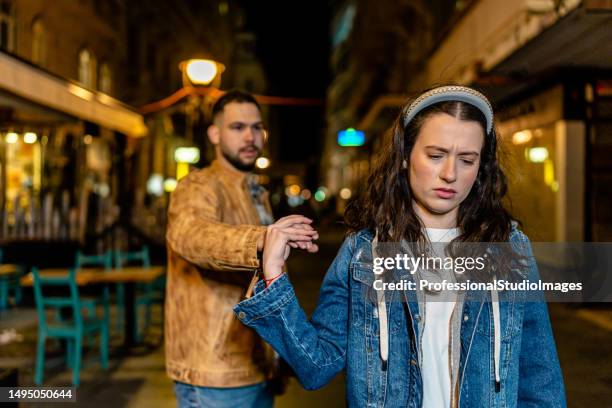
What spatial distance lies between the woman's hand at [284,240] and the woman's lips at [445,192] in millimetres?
319

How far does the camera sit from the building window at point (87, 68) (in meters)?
18.0

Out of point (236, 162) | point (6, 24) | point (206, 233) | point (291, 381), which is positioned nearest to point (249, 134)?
point (236, 162)

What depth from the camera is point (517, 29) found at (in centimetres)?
898

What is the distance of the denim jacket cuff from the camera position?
163cm

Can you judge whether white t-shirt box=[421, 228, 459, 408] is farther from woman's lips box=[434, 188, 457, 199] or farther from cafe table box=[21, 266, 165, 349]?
cafe table box=[21, 266, 165, 349]

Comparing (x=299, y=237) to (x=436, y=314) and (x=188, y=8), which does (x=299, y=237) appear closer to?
(x=436, y=314)

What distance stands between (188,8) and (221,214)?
28.7 meters

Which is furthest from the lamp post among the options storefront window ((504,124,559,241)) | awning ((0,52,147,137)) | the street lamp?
storefront window ((504,124,559,241))

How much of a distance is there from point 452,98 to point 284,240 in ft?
1.79

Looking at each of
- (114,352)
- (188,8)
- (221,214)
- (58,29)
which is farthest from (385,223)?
(188,8)

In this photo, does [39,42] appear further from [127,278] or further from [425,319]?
[425,319]

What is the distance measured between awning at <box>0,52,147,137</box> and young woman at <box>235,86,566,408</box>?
676 cm

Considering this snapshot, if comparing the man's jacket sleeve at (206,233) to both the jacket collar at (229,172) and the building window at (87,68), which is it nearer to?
the jacket collar at (229,172)

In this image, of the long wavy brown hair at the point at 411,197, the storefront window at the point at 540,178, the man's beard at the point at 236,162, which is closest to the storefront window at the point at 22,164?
the storefront window at the point at 540,178
